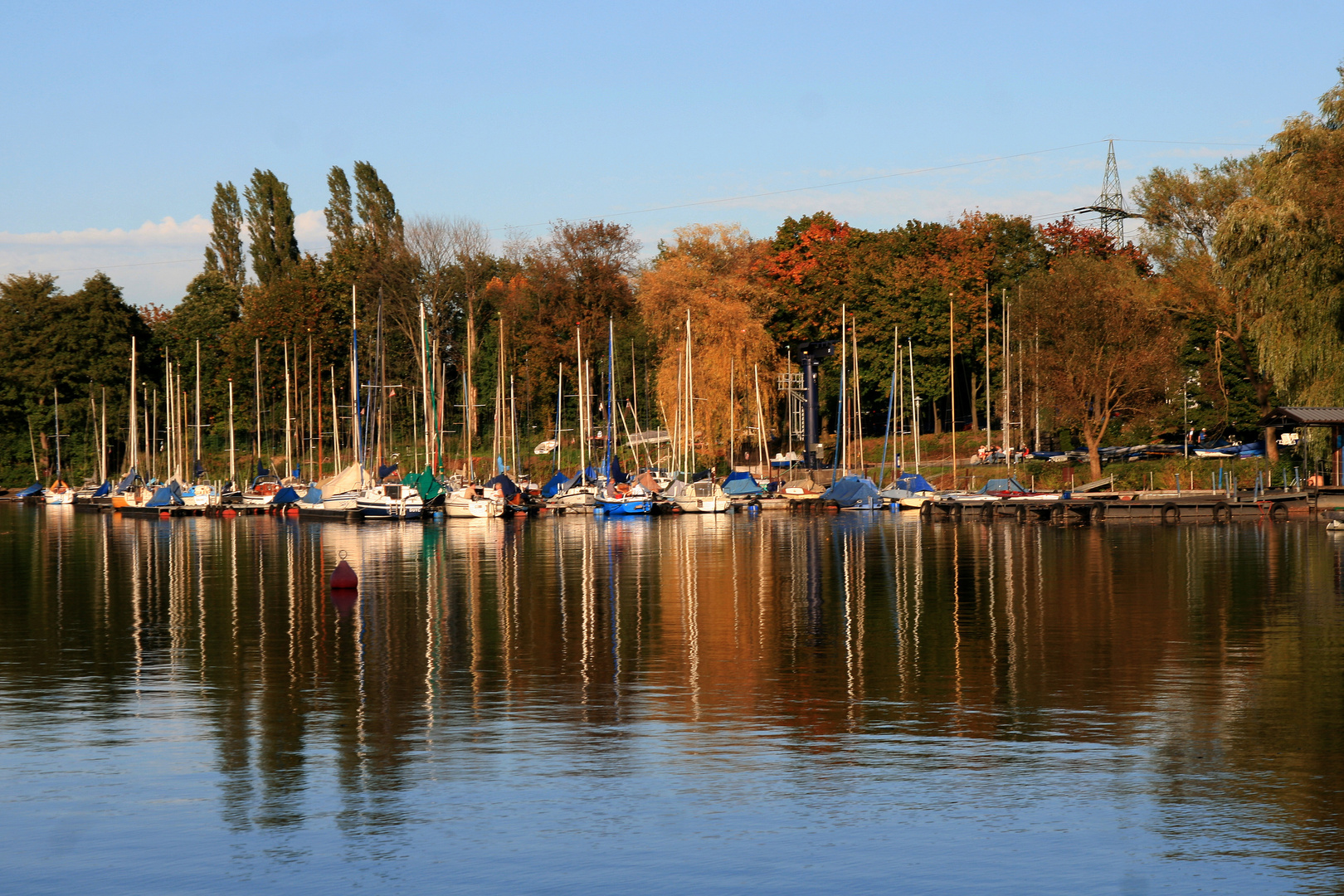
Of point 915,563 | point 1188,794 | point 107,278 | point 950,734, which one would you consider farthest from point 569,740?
point 107,278

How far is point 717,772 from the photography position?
15.9 metres

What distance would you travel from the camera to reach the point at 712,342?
99.9 m

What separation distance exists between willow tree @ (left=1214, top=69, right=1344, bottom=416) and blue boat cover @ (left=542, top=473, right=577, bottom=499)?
4385cm

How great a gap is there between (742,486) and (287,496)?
104ft

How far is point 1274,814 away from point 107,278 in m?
137

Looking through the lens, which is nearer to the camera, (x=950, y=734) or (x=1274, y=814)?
(x=1274, y=814)

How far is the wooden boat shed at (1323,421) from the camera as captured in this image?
60.9 m

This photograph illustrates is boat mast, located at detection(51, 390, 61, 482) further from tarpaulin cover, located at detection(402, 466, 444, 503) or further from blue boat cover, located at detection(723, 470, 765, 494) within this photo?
blue boat cover, located at detection(723, 470, 765, 494)

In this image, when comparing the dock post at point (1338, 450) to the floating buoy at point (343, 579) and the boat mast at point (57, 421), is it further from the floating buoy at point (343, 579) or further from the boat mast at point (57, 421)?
the boat mast at point (57, 421)

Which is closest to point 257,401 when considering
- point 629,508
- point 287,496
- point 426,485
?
point 287,496

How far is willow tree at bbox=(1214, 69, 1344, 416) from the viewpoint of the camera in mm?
62094

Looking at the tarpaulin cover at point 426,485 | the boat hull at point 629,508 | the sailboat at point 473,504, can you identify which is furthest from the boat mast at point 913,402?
the tarpaulin cover at point 426,485

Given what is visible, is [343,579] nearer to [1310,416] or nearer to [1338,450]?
[1310,416]

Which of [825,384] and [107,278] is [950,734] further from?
[107,278]
